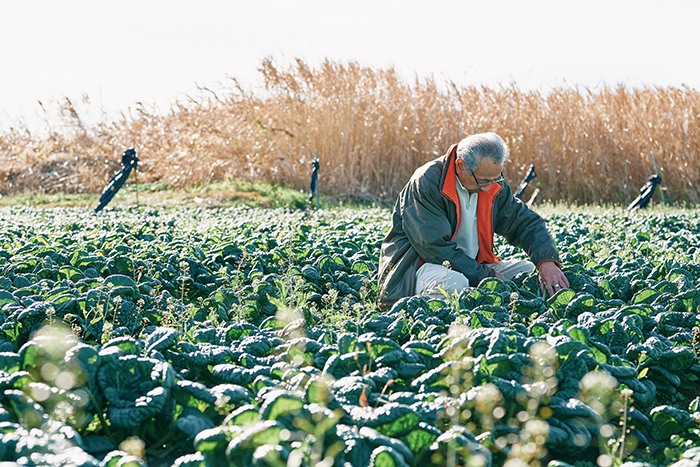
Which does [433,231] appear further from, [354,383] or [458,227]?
[354,383]

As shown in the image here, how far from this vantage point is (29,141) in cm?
2017

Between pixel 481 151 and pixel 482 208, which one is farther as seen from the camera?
pixel 482 208

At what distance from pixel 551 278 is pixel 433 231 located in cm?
83

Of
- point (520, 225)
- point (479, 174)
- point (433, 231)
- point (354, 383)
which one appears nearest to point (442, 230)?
point (433, 231)

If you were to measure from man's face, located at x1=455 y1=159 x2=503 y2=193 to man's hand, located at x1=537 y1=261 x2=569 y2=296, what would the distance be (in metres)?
0.66

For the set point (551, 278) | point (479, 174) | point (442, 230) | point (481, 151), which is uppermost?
point (481, 151)

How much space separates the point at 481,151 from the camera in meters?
3.63

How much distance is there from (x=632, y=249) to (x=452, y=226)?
2.41m

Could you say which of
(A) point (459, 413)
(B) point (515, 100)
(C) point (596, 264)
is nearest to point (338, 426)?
(A) point (459, 413)

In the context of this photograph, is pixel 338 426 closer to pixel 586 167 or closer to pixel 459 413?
pixel 459 413

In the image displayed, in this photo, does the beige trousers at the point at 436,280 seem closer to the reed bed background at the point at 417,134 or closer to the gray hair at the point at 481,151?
the gray hair at the point at 481,151

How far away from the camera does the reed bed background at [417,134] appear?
12.6 m

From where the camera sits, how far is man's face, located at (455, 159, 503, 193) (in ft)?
12.0

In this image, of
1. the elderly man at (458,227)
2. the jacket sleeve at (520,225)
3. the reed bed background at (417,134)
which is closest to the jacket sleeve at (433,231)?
the elderly man at (458,227)
